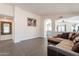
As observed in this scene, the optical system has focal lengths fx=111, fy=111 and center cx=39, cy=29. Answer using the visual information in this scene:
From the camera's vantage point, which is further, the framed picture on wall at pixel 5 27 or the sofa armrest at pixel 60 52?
the framed picture on wall at pixel 5 27

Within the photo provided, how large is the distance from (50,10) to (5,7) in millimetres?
2739

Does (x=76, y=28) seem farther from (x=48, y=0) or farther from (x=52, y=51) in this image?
(x=48, y=0)

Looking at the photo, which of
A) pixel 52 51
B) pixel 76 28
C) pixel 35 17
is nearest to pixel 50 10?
pixel 35 17

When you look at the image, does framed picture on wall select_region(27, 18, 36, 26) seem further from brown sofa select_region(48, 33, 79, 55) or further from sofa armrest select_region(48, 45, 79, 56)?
sofa armrest select_region(48, 45, 79, 56)

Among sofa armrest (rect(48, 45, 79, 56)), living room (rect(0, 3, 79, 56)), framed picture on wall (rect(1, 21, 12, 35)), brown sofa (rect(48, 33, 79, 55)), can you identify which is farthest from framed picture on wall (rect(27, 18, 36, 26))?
sofa armrest (rect(48, 45, 79, 56))

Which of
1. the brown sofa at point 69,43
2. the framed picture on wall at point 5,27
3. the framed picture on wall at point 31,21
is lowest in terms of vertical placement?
the brown sofa at point 69,43

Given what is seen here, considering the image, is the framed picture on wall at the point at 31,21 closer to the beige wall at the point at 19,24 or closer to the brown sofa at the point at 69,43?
the beige wall at the point at 19,24

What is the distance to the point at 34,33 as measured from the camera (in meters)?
7.29

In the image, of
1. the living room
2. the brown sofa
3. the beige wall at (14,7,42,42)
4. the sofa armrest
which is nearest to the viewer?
the sofa armrest

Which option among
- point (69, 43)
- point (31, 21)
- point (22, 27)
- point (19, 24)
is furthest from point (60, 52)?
point (31, 21)

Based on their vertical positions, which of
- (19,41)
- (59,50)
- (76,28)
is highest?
(76,28)

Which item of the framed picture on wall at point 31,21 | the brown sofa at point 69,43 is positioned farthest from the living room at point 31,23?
the brown sofa at point 69,43

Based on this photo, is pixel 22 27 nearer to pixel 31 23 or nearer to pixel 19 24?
pixel 19 24

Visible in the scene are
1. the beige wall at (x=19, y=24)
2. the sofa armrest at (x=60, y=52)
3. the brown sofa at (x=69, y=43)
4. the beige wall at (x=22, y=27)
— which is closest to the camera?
the sofa armrest at (x=60, y=52)
